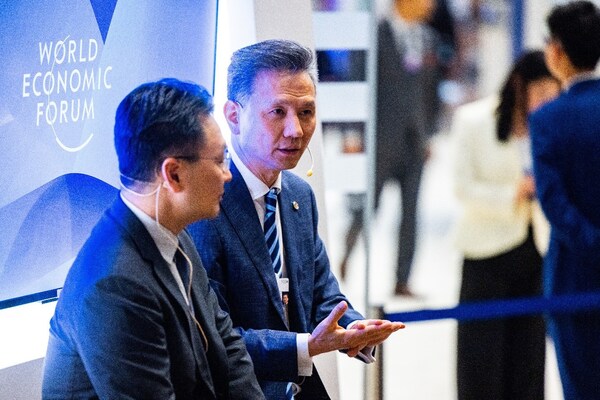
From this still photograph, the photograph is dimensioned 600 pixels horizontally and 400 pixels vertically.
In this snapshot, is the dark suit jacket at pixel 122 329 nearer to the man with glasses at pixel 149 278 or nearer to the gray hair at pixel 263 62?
the man with glasses at pixel 149 278

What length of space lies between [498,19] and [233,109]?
11.7m

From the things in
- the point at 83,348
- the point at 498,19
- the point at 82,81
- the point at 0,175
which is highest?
the point at 498,19

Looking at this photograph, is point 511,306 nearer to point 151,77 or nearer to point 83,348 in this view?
point 151,77

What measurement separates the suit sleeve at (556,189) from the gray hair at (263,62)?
5.05 ft

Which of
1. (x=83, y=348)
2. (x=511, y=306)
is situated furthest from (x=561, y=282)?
(x=83, y=348)

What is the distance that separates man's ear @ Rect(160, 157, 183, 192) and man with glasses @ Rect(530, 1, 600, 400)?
2.12m

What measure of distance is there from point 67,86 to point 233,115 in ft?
1.35

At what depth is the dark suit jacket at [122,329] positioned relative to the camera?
6.72 feet

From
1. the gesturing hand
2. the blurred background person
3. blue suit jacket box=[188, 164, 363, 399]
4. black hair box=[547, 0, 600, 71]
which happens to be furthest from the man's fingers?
the blurred background person

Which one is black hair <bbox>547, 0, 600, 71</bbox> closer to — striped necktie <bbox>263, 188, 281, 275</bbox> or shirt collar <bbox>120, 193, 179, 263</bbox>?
striped necktie <bbox>263, 188, 281, 275</bbox>

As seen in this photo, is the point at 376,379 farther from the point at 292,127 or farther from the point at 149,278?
the point at 149,278

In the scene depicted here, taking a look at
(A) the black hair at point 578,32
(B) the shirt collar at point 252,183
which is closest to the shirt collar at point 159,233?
(B) the shirt collar at point 252,183

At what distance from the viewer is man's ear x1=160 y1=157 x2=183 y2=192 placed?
217cm

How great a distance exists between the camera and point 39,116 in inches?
105
